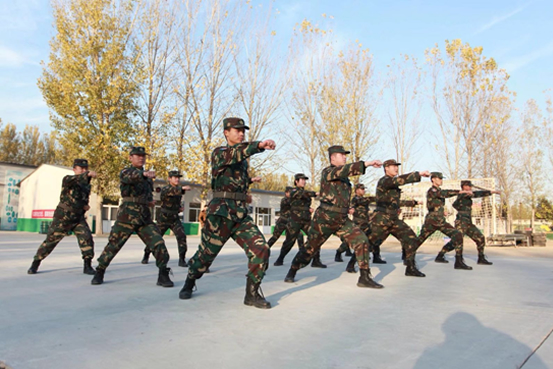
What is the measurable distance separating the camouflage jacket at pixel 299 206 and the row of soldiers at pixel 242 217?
20 mm

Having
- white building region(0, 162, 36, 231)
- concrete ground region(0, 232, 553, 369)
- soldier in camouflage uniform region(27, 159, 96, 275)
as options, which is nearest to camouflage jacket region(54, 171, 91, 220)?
soldier in camouflage uniform region(27, 159, 96, 275)

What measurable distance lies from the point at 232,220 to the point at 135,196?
2.21 m

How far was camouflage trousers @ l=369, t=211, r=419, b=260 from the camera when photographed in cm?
737

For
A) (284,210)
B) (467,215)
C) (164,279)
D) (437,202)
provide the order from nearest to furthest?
(164,279) < (437,202) < (284,210) < (467,215)

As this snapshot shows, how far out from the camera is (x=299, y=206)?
8.57 meters

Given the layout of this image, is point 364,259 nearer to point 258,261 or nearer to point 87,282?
point 258,261

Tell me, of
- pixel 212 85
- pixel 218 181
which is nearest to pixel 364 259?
pixel 218 181

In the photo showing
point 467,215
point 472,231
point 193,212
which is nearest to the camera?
point 472,231

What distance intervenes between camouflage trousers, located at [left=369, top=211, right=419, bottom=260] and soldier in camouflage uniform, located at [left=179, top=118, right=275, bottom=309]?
11.5 feet

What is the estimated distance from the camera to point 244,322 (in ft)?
12.5

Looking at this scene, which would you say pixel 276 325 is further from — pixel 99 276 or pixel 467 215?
pixel 467 215

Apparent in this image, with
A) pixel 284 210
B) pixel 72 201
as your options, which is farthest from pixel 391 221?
pixel 72 201

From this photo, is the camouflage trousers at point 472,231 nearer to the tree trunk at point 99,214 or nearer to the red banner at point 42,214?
the tree trunk at point 99,214

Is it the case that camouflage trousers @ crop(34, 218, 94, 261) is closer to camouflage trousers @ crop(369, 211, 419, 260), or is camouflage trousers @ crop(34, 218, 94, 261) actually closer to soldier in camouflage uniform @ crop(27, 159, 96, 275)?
soldier in camouflage uniform @ crop(27, 159, 96, 275)
